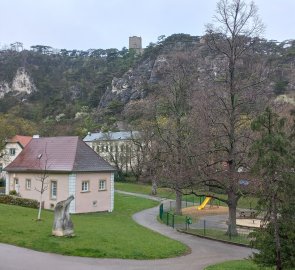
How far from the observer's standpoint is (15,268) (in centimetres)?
1689

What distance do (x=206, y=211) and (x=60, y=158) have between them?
1513 cm

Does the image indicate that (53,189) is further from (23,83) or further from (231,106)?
(23,83)

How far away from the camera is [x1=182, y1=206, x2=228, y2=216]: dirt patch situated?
43.0 m

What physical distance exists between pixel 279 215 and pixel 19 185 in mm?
31986

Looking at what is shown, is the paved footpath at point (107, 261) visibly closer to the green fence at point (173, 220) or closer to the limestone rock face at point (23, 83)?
the green fence at point (173, 220)

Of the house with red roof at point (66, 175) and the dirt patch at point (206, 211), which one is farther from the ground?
the house with red roof at point (66, 175)

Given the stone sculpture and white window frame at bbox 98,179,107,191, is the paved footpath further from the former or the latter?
white window frame at bbox 98,179,107,191

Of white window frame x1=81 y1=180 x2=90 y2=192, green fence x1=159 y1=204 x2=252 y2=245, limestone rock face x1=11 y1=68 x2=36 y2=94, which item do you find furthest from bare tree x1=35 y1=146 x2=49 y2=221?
limestone rock face x1=11 y1=68 x2=36 y2=94

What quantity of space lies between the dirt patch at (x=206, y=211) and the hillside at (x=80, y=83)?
5270cm

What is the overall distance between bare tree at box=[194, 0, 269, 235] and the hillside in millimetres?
68374

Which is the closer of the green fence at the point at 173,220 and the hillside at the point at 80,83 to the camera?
the green fence at the point at 173,220

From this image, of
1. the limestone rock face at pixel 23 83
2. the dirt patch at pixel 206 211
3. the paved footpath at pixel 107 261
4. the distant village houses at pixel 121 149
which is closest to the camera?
the paved footpath at pixel 107 261

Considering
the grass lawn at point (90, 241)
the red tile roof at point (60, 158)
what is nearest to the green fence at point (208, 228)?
the grass lawn at point (90, 241)

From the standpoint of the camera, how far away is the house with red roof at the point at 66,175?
3847 centimetres
